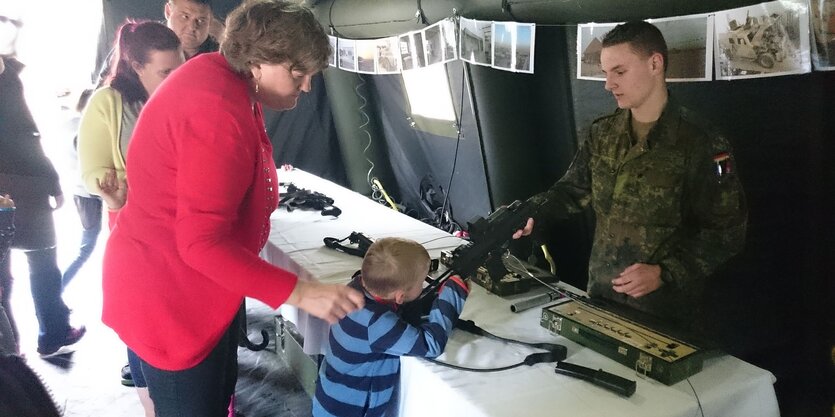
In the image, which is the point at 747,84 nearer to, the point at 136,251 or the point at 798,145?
the point at 798,145

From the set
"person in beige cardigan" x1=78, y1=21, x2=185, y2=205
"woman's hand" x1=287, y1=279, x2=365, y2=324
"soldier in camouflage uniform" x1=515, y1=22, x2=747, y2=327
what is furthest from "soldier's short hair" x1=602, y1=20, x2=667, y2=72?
"person in beige cardigan" x1=78, y1=21, x2=185, y2=205

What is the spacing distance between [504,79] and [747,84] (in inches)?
42.1

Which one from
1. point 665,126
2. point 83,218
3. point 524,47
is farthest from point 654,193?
point 83,218

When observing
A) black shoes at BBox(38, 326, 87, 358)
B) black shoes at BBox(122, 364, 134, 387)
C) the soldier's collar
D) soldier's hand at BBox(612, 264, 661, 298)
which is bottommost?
black shoes at BBox(122, 364, 134, 387)

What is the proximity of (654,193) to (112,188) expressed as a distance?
1569 mm

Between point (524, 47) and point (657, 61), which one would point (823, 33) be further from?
point (524, 47)

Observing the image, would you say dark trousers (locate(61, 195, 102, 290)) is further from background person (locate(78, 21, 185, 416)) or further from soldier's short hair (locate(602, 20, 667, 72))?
soldier's short hair (locate(602, 20, 667, 72))

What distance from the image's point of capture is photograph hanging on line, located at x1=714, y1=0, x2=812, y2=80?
5.14 feet

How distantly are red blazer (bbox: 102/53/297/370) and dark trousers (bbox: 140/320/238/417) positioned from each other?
0.03 meters

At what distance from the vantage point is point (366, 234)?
242 cm

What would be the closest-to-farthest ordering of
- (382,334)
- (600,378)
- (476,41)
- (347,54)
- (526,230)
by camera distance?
(600,378) → (382,334) → (526,230) → (476,41) → (347,54)

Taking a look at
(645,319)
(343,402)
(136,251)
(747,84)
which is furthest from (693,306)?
(136,251)

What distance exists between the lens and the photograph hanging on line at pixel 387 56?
11.2ft

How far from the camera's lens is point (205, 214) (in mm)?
1054
